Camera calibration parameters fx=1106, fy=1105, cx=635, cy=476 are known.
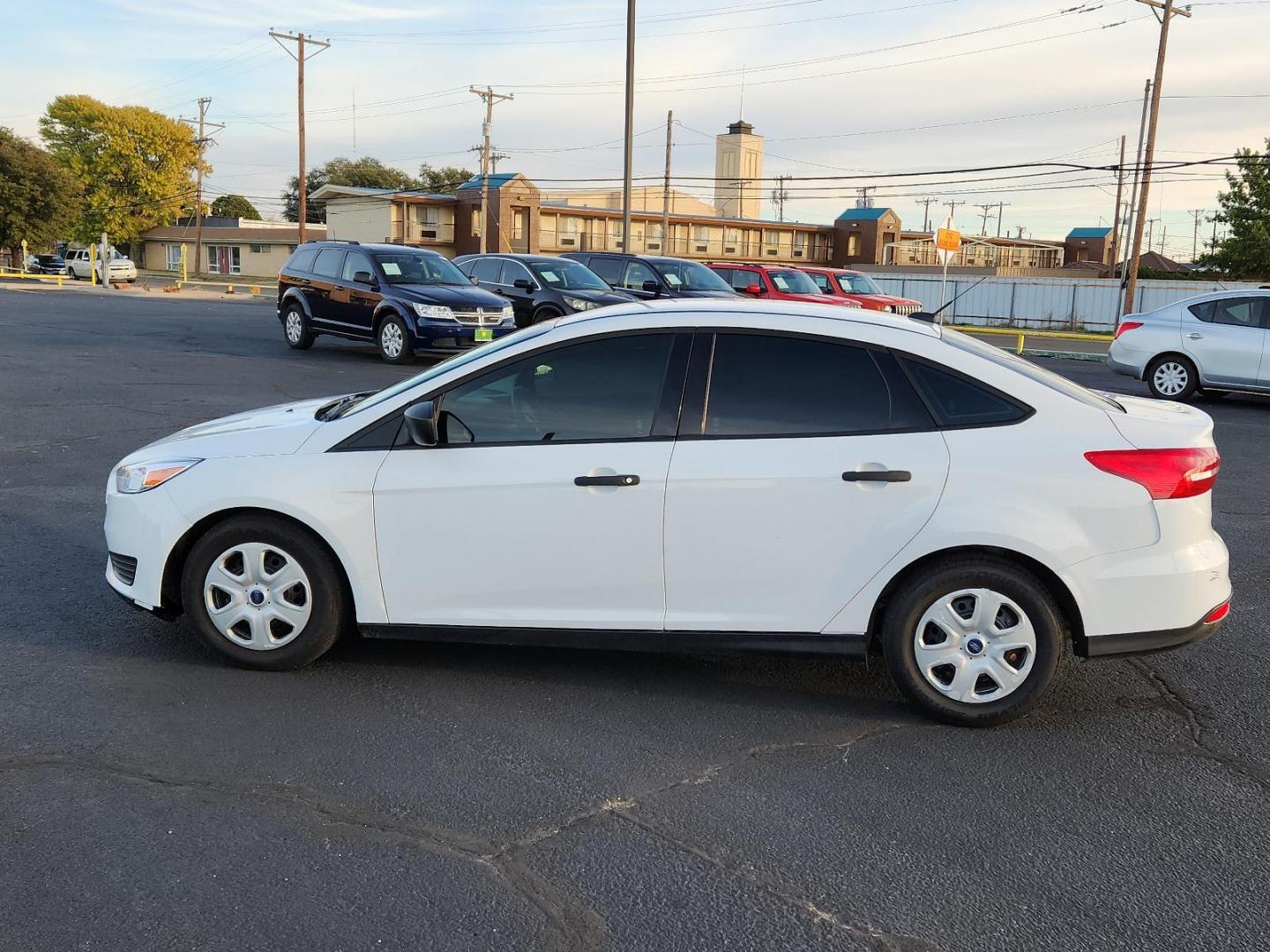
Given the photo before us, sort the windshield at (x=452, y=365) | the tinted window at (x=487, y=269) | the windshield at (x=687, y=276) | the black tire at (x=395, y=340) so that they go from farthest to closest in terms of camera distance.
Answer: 1. the windshield at (x=687, y=276)
2. the tinted window at (x=487, y=269)
3. the black tire at (x=395, y=340)
4. the windshield at (x=452, y=365)

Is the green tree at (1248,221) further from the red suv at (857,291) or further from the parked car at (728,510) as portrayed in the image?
the parked car at (728,510)

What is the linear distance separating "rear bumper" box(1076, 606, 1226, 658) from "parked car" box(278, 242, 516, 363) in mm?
13146

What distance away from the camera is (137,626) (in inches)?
211

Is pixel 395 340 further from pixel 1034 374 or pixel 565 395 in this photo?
pixel 1034 374

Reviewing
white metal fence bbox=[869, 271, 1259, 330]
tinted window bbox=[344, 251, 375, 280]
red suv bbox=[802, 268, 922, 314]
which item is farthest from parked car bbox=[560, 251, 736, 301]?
white metal fence bbox=[869, 271, 1259, 330]

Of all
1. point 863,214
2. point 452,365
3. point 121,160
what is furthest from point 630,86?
point 121,160

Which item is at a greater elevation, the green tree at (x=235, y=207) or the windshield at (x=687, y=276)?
the green tree at (x=235, y=207)

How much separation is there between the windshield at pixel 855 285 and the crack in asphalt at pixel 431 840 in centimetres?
2278

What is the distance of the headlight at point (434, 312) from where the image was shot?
16.6 m

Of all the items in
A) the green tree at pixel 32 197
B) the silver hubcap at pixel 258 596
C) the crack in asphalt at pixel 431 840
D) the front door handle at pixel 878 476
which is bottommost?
the crack in asphalt at pixel 431 840

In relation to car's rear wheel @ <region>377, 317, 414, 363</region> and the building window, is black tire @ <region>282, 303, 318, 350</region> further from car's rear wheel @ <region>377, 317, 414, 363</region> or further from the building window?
the building window

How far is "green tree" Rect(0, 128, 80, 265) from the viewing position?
68.7 m

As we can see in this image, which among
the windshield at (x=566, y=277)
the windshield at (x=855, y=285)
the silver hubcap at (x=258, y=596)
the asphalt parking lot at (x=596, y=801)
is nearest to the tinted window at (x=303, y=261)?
the windshield at (x=566, y=277)

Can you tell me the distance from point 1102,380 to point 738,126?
7494 cm
